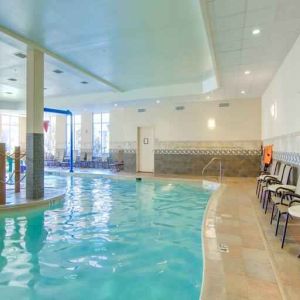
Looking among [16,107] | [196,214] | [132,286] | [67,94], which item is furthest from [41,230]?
[16,107]

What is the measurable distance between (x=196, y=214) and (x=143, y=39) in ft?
12.4

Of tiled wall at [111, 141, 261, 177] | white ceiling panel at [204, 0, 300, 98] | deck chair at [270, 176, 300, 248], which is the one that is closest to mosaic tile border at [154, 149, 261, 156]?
tiled wall at [111, 141, 261, 177]

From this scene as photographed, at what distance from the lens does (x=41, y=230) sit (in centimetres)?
436

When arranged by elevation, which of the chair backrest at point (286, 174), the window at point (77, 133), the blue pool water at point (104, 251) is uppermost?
the window at point (77, 133)

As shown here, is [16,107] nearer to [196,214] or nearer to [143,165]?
[143,165]

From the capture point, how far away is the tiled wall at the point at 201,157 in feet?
32.9

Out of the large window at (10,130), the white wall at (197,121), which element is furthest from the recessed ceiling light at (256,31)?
the large window at (10,130)

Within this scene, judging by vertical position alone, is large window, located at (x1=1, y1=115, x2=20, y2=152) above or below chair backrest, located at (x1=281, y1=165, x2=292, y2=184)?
above

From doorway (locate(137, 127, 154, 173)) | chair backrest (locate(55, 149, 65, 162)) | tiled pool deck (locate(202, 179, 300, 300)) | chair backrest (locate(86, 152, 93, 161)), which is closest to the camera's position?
tiled pool deck (locate(202, 179, 300, 300))

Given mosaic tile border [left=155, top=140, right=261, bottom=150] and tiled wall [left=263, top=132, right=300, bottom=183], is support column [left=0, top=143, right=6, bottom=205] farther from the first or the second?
mosaic tile border [left=155, top=140, right=261, bottom=150]

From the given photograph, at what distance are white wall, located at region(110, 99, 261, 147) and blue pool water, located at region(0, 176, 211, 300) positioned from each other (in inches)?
189

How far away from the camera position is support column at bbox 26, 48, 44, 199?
19.2ft

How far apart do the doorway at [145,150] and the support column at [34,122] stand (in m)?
6.50

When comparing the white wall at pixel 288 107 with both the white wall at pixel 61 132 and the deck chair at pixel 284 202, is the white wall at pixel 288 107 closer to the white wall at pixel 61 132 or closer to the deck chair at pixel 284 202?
the deck chair at pixel 284 202
